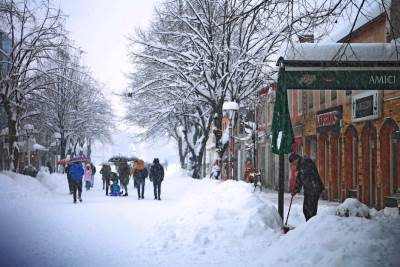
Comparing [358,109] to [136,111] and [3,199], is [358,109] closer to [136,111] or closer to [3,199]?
[3,199]

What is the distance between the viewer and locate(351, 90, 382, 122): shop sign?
20688 millimetres

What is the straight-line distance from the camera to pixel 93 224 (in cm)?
→ 1374

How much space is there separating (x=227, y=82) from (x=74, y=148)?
37.2 metres

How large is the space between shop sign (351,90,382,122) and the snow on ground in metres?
5.85

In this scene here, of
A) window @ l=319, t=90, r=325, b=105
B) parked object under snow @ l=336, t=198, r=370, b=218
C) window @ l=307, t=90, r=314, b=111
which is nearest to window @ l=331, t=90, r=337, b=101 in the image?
window @ l=319, t=90, r=325, b=105

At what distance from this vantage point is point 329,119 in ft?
85.8

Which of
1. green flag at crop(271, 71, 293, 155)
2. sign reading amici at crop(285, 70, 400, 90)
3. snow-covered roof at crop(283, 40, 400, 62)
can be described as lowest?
green flag at crop(271, 71, 293, 155)

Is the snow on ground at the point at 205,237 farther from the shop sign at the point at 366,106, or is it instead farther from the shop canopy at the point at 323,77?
the shop sign at the point at 366,106

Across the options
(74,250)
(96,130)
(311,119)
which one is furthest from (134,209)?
(96,130)

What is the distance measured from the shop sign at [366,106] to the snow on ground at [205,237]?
19.2 ft

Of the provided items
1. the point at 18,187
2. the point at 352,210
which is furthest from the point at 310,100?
the point at 352,210

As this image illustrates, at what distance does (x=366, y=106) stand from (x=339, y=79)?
10.4 m

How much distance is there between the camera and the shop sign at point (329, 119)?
82.3 ft

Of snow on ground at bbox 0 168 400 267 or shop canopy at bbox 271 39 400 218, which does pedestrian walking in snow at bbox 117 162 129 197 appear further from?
shop canopy at bbox 271 39 400 218
